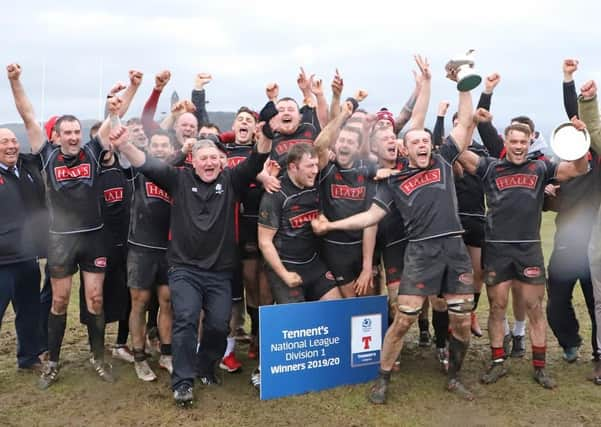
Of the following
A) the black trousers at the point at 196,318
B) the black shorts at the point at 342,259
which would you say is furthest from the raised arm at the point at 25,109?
the black shorts at the point at 342,259

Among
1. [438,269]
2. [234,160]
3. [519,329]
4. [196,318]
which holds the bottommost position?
[519,329]

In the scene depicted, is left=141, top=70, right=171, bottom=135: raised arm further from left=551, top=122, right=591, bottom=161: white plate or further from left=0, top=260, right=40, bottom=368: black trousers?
left=551, top=122, right=591, bottom=161: white plate

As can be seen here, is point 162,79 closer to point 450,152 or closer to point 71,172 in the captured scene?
point 71,172

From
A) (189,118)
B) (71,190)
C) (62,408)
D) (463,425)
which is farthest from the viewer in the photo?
(189,118)

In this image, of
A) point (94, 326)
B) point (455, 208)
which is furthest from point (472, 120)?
point (94, 326)

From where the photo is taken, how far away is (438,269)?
5332mm

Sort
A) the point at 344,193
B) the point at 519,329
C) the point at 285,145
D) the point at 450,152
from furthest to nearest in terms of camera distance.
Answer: the point at 519,329 → the point at 285,145 → the point at 344,193 → the point at 450,152

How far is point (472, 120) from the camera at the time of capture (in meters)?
5.64

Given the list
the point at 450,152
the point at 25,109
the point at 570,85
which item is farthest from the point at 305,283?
the point at 570,85

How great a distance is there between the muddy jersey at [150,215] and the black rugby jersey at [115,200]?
565mm

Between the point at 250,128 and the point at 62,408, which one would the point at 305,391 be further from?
the point at 250,128

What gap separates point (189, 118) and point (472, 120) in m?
3.04

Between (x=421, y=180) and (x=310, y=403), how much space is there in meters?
2.30

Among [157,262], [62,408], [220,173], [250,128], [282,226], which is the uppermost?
[250,128]
